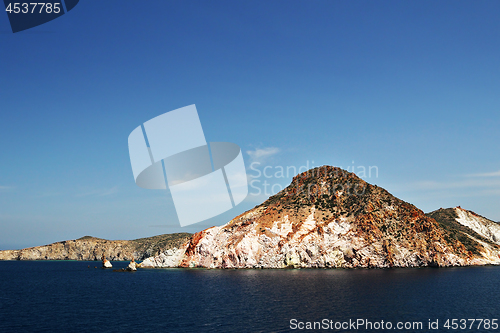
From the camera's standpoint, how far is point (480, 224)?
19050 centimetres

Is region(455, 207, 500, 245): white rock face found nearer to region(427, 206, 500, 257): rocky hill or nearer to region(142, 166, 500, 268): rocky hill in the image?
region(427, 206, 500, 257): rocky hill

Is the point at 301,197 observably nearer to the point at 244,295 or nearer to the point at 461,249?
the point at 461,249

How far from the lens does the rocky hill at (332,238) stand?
117 meters

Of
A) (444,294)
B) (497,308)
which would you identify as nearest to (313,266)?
(444,294)

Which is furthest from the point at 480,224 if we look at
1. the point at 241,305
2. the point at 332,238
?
the point at 241,305

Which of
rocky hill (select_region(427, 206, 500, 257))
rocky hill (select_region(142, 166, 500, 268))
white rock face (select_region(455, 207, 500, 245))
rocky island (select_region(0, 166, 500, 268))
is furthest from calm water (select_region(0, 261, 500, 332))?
white rock face (select_region(455, 207, 500, 245))

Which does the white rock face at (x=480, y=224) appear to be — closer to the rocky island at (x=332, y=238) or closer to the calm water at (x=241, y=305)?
the rocky island at (x=332, y=238)

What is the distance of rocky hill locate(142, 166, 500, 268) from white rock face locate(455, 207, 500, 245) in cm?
4487

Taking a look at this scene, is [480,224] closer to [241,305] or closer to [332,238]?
[332,238]

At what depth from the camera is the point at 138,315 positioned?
4822cm

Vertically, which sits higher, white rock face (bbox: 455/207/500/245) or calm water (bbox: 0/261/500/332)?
white rock face (bbox: 455/207/500/245)

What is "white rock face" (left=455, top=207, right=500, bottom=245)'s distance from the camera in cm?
18550

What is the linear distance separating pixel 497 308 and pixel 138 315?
54.5 m

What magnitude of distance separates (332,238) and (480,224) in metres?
124
